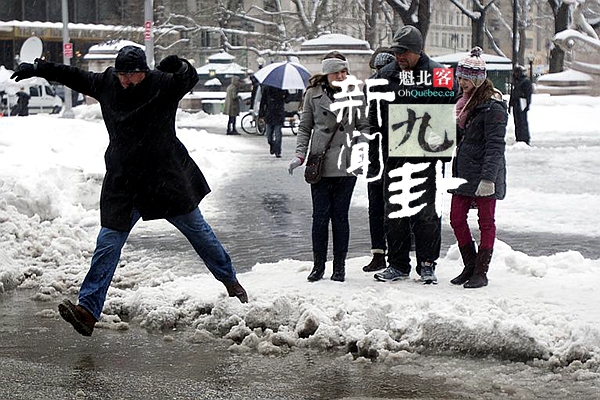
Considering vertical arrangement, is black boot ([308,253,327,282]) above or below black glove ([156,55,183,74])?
below

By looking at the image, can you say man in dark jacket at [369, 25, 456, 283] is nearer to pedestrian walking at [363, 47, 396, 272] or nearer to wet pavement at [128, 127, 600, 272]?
pedestrian walking at [363, 47, 396, 272]

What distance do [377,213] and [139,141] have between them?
2377 mm

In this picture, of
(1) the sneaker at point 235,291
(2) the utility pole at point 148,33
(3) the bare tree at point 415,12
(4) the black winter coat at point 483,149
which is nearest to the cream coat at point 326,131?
(4) the black winter coat at point 483,149

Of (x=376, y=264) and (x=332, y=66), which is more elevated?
(x=332, y=66)

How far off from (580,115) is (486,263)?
98.0 feet

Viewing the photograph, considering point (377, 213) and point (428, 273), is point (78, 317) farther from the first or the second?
point (377, 213)

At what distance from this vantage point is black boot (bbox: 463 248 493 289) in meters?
8.25

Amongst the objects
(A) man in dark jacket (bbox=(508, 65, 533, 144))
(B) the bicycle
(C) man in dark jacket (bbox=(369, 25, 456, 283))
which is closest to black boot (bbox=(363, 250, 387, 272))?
(C) man in dark jacket (bbox=(369, 25, 456, 283))

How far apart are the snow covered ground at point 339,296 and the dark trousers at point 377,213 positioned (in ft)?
0.98

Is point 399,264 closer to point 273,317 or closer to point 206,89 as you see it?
point 273,317

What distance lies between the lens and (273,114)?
22.8 meters

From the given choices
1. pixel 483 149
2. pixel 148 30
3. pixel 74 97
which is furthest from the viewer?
pixel 74 97

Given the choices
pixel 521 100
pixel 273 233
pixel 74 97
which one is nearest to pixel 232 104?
pixel 521 100

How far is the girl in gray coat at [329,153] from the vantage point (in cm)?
843
